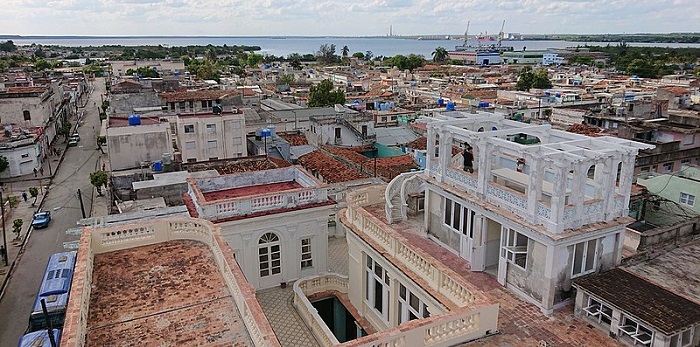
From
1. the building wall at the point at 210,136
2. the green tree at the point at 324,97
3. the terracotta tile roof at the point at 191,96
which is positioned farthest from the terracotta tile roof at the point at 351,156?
the green tree at the point at 324,97

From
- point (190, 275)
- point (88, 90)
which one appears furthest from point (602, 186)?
point (88, 90)

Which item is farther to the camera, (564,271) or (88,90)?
(88,90)

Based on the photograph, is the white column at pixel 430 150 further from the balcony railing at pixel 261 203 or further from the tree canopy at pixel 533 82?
the tree canopy at pixel 533 82

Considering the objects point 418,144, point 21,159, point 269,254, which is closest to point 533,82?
point 418,144

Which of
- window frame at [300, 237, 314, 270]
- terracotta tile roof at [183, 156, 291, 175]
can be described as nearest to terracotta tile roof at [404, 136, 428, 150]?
terracotta tile roof at [183, 156, 291, 175]

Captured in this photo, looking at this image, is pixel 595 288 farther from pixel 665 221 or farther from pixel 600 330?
pixel 665 221

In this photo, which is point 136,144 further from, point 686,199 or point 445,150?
point 686,199
